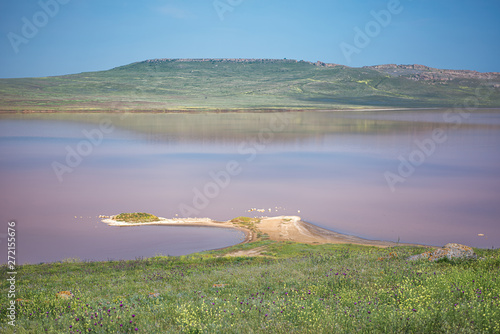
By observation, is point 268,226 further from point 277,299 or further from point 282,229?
point 277,299

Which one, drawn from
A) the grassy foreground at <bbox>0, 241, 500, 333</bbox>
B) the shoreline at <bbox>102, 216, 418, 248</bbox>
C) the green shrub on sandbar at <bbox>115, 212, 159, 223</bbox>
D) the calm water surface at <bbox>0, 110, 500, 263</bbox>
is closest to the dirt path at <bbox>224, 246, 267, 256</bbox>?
A: the shoreline at <bbox>102, 216, 418, 248</bbox>

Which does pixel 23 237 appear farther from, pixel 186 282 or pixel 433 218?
pixel 433 218

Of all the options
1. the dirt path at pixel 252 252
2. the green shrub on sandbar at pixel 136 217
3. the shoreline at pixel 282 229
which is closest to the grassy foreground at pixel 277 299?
the dirt path at pixel 252 252

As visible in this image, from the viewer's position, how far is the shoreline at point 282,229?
17.7 m

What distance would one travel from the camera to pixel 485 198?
24906 mm

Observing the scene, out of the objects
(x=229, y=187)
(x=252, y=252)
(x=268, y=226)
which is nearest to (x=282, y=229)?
(x=268, y=226)

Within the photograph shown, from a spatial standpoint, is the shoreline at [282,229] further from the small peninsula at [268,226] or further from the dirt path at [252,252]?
the dirt path at [252,252]

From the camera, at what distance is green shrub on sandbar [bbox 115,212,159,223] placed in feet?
66.2

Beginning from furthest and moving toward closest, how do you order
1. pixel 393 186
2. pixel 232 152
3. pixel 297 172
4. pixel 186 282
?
pixel 232 152 < pixel 297 172 < pixel 393 186 < pixel 186 282

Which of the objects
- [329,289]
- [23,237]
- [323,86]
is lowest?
[23,237]

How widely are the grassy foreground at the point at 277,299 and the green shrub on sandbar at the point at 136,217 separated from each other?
7875 millimetres

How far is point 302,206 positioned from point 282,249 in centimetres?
769

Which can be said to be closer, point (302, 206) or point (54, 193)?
point (302, 206)

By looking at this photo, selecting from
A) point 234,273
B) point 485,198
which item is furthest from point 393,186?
point 234,273
